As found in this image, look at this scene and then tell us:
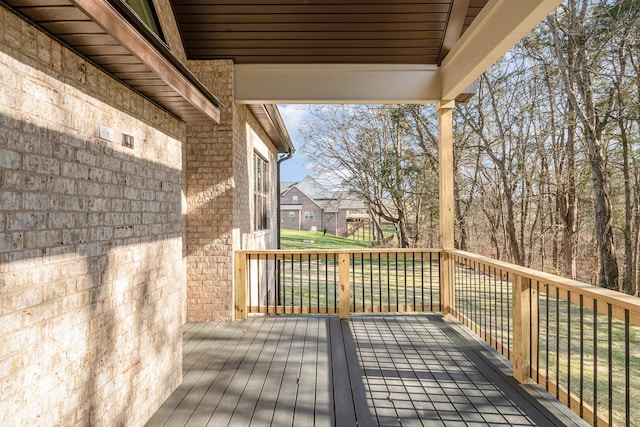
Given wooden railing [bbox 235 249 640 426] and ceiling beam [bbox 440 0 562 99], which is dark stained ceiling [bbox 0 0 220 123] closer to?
ceiling beam [bbox 440 0 562 99]

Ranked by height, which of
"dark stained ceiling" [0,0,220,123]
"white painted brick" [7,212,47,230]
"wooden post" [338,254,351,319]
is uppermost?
"dark stained ceiling" [0,0,220,123]

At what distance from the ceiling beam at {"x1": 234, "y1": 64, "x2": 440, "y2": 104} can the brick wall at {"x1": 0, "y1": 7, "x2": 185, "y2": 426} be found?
2.48 metres

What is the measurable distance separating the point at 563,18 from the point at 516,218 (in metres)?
5.37

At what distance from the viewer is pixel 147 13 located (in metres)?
3.87

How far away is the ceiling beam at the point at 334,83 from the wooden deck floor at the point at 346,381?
3072mm

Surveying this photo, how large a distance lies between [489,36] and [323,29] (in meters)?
2.03

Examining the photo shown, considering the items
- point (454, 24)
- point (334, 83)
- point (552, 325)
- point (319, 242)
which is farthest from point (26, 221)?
point (319, 242)

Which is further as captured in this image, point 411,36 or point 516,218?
point 516,218

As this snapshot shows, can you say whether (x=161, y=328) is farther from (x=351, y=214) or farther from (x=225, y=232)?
(x=351, y=214)

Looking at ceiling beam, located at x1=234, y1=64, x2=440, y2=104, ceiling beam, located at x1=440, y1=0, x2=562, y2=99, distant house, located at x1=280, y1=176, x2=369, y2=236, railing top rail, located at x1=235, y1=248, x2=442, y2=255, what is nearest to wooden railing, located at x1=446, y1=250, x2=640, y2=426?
railing top rail, located at x1=235, y1=248, x2=442, y2=255

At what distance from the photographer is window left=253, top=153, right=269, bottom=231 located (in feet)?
22.6

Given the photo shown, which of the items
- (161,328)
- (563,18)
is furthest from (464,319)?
(563,18)

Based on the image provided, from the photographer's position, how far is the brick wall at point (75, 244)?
1528 mm

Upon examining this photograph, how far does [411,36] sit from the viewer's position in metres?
4.82
